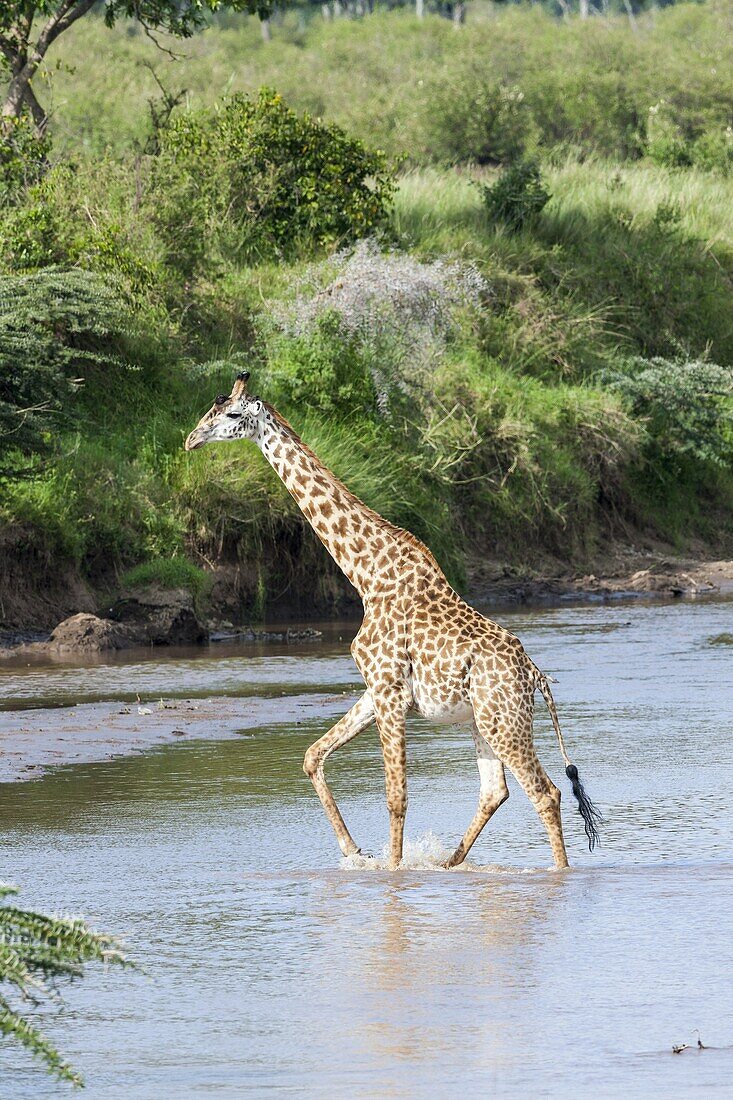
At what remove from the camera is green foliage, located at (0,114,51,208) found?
22.2 m

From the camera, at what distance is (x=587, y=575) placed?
22.8m

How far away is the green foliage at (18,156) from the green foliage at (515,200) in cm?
752

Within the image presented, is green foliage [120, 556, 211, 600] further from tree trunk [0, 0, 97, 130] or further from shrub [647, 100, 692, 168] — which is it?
shrub [647, 100, 692, 168]

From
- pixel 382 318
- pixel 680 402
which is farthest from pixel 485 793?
pixel 680 402

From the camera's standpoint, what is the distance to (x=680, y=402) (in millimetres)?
25375

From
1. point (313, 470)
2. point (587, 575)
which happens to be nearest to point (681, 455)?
point (587, 575)

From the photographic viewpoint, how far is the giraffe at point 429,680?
26.9 ft

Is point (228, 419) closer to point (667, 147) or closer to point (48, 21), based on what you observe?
point (48, 21)

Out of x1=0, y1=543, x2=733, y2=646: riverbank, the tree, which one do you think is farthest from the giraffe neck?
the tree

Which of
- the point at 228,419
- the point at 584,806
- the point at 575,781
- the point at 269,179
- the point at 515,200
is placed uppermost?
the point at 269,179

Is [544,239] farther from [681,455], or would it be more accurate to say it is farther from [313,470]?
[313,470]

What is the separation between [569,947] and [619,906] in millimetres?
671

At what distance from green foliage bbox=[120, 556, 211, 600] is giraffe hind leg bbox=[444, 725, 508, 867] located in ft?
31.9

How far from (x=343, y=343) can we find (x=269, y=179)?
149 inches
